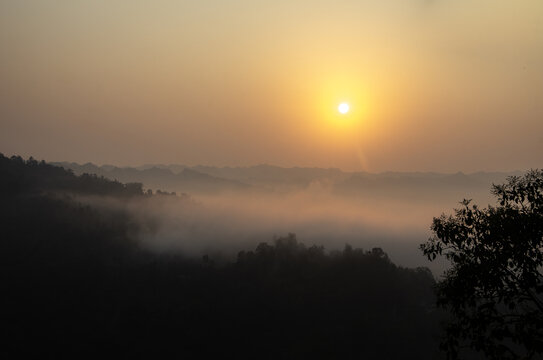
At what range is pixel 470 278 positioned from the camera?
1991cm

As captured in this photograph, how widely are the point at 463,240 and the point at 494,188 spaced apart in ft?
10.2

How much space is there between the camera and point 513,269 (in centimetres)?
2058

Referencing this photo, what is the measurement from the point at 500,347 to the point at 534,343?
1626 mm

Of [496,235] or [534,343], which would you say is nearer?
[534,343]

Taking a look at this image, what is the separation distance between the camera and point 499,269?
19.5 meters

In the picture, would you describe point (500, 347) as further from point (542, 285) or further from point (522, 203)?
point (522, 203)

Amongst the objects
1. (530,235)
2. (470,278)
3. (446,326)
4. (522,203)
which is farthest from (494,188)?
(446,326)

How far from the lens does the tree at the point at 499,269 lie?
1873 centimetres

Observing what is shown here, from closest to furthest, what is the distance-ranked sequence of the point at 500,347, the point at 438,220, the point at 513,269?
the point at 500,347 < the point at 513,269 < the point at 438,220

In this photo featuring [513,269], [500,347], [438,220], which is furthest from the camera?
[438,220]

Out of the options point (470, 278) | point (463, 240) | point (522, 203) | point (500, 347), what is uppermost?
point (522, 203)

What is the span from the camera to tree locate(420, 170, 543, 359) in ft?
61.5

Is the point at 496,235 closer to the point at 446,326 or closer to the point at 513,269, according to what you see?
the point at 513,269

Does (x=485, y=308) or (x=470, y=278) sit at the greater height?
(x=470, y=278)
